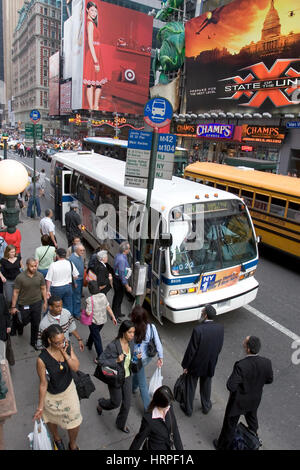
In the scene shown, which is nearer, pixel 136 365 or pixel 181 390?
pixel 136 365

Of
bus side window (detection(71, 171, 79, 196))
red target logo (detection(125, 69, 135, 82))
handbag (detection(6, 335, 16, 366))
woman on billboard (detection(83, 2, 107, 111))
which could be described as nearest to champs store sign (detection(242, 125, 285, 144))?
bus side window (detection(71, 171, 79, 196))

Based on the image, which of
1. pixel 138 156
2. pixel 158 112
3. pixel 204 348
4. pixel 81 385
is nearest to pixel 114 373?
pixel 81 385

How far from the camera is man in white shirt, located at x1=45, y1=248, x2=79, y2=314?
587 centimetres

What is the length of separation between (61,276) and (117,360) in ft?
7.82

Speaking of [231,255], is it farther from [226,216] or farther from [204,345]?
[204,345]

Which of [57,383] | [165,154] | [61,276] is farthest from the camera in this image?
[61,276]

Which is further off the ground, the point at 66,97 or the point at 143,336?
the point at 66,97

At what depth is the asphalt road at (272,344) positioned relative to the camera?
471cm

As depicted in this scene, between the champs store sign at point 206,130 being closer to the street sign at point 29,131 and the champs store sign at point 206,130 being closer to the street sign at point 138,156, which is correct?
the street sign at point 29,131

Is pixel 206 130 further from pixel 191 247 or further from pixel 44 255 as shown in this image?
pixel 44 255

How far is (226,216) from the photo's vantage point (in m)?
6.98

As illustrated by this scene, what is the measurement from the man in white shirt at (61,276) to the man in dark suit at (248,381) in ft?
10.7

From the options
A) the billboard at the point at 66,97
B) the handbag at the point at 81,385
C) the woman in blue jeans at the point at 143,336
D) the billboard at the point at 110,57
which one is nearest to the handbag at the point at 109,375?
the handbag at the point at 81,385

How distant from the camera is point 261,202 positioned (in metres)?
11.5
